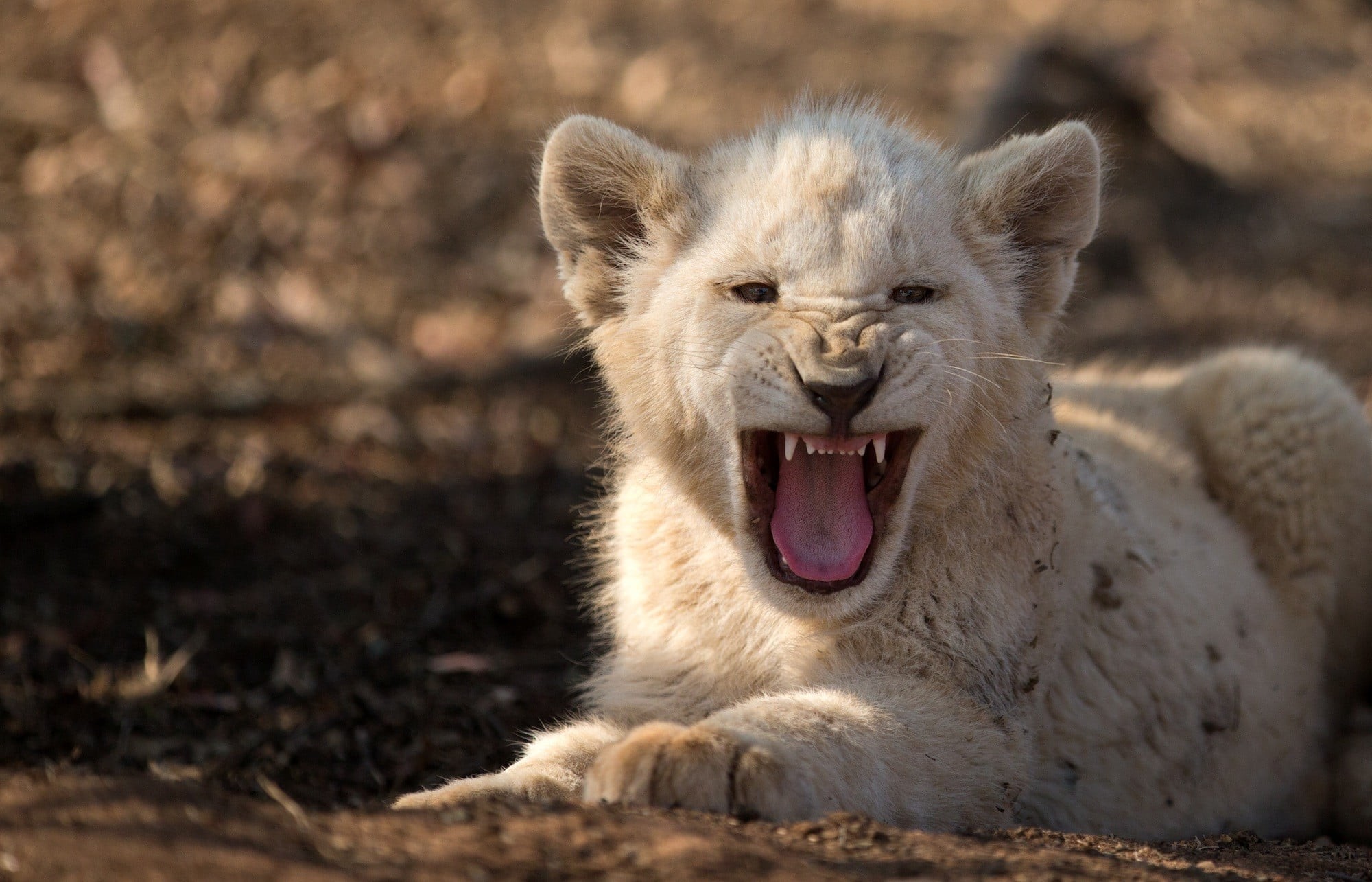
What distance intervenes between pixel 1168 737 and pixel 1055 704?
0.51 m

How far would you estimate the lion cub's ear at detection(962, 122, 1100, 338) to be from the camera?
378 centimetres

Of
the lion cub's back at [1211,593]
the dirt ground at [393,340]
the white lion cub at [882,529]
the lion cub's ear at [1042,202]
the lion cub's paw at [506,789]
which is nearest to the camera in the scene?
the dirt ground at [393,340]

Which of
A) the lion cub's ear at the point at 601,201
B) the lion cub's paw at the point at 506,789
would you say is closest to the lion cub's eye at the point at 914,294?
the lion cub's ear at the point at 601,201

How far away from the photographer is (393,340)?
7930 mm

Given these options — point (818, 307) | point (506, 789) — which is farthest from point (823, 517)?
point (506, 789)

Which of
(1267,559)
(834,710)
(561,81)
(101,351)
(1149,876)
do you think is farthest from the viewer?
(561,81)

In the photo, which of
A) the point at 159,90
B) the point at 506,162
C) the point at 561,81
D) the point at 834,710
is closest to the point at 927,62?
the point at 561,81

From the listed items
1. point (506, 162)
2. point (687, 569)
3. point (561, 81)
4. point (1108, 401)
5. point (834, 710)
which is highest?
point (561, 81)

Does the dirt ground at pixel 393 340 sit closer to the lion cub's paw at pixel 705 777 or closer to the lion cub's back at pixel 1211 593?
the lion cub's paw at pixel 705 777

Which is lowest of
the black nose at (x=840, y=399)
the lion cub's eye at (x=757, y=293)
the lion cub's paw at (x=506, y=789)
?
the lion cub's paw at (x=506, y=789)

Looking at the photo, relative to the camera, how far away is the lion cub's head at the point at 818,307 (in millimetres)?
3354

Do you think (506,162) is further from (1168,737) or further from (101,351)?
(1168,737)

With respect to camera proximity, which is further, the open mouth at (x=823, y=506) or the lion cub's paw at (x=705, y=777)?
the open mouth at (x=823, y=506)

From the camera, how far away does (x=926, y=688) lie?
3447 mm
